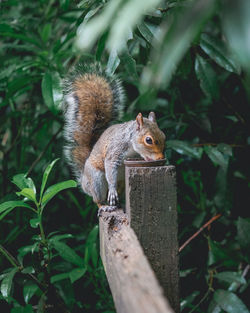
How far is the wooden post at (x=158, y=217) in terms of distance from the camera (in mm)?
813

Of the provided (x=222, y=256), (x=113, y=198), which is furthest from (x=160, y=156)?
(x=222, y=256)

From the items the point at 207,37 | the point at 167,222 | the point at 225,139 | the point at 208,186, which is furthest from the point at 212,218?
the point at 167,222

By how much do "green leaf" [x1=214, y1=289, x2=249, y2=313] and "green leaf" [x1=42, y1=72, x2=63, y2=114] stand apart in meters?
0.93

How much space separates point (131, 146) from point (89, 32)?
1010mm

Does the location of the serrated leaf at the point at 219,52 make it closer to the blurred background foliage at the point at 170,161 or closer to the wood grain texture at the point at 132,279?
the blurred background foliage at the point at 170,161

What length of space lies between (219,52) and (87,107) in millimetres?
573

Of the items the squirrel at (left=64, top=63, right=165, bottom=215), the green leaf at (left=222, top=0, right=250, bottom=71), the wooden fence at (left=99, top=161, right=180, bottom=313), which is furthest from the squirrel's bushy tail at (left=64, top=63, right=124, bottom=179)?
the green leaf at (left=222, top=0, right=250, bottom=71)

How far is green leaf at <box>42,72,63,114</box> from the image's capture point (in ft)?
5.02

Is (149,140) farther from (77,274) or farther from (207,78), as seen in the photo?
(77,274)

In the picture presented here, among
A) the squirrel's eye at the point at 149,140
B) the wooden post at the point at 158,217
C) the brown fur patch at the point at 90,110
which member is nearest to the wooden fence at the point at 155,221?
the wooden post at the point at 158,217

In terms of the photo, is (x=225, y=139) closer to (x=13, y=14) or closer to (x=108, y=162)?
(x=108, y=162)

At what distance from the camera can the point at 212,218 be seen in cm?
166

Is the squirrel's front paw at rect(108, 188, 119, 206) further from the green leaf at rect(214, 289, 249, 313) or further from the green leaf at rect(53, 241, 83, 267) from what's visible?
the green leaf at rect(214, 289, 249, 313)

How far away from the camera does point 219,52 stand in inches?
50.8
